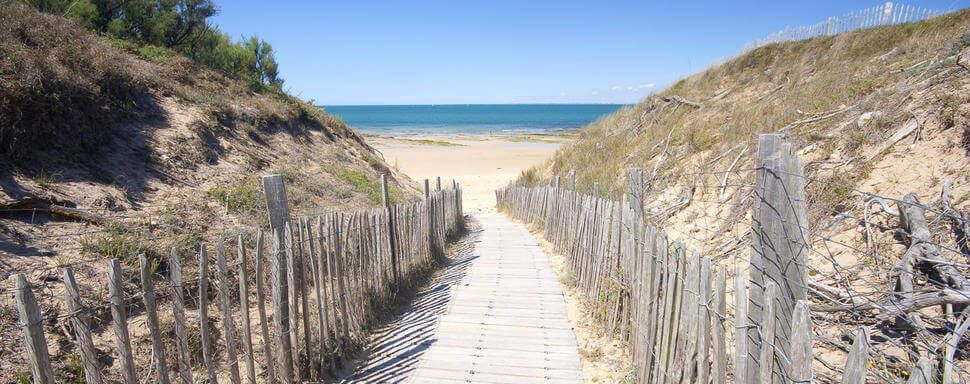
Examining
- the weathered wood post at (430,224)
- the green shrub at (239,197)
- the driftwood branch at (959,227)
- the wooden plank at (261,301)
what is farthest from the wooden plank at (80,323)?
the driftwood branch at (959,227)

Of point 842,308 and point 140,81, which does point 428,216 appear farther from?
point 140,81

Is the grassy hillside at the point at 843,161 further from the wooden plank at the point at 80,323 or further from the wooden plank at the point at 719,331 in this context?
the wooden plank at the point at 80,323

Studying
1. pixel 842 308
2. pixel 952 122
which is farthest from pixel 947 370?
pixel 952 122

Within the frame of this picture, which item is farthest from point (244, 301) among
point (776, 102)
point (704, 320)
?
point (776, 102)

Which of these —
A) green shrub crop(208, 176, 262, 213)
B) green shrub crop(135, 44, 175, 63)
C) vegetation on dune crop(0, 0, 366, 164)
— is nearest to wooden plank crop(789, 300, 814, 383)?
green shrub crop(208, 176, 262, 213)

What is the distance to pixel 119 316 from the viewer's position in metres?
2.44

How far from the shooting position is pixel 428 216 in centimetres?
736

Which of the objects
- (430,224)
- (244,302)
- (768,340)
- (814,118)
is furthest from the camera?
(814,118)

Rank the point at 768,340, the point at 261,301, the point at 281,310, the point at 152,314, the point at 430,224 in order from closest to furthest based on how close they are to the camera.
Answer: the point at 768,340, the point at 152,314, the point at 261,301, the point at 281,310, the point at 430,224

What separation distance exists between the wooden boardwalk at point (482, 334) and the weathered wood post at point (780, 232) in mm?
2050

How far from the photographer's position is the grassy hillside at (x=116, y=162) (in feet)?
14.9

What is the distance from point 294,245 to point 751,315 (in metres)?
3.21

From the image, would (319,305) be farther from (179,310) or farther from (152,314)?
(152,314)

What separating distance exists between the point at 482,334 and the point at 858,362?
3739 millimetres
